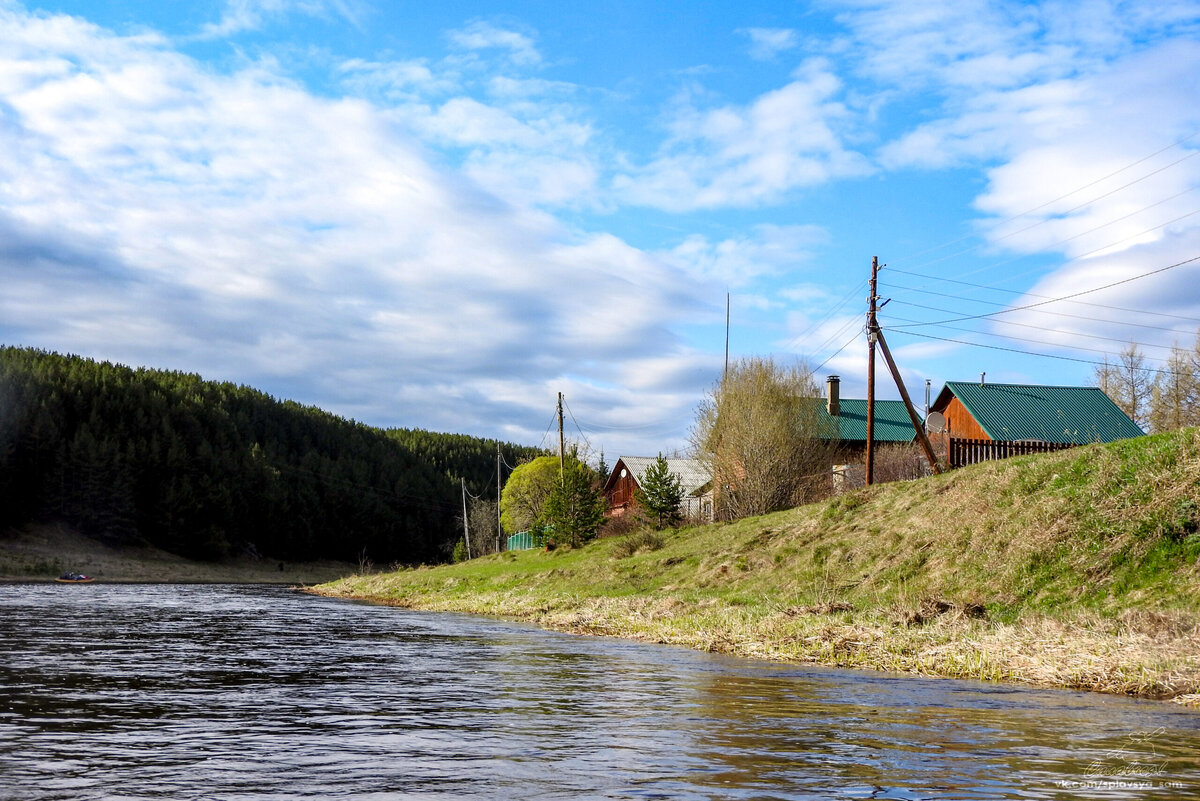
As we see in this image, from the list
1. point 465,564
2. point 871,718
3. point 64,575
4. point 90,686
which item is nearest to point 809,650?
point 871,718

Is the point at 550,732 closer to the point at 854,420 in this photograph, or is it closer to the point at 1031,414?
the point at 1031,414

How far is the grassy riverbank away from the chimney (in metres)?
23.6

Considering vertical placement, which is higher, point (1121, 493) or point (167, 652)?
point (1121, 493)

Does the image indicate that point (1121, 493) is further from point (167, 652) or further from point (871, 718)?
point (167, 652)

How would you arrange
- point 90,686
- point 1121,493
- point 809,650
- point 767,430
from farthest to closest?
point 767,430
point 1121,493
point 809,650
point 90,686

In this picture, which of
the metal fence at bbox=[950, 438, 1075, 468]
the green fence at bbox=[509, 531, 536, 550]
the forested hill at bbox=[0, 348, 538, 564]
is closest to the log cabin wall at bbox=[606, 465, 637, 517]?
the green fence at bbox=[509, 531, 536, 550]

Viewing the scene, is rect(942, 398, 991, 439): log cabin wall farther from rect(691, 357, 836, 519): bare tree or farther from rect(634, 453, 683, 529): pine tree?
rect(634, 453, 683, 529): pine tree

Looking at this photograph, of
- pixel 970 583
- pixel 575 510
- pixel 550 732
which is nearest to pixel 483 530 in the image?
pixel 575 510

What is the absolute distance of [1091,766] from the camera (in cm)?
891

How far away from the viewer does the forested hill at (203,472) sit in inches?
4547

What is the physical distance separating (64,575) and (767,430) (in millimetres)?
66325

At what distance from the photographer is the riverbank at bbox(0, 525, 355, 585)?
92688mm

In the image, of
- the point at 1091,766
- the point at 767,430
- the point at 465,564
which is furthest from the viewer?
the point at 465,564

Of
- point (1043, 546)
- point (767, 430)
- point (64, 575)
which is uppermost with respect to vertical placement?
point (767, 430)
